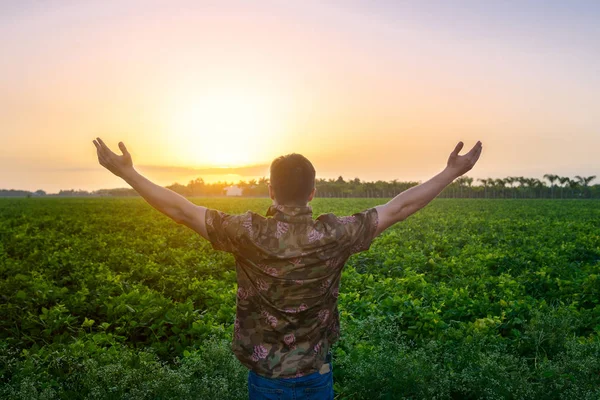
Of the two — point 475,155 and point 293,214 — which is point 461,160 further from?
point 293,214

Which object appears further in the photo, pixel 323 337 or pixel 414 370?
pixel 414 370

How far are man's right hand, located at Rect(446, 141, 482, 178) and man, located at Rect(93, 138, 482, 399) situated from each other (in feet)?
2.13

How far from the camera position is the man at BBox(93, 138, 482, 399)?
8.28 ft

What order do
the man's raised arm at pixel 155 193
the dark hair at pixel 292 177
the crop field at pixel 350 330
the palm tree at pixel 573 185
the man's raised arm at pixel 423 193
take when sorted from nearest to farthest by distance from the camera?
the dark hair at pixel 292 177, the man's raised arm at pixel 155 193, the man's raised arm at pixel 423 193, the crop field at pixel 350 330, the palm tree at pixel 573 185

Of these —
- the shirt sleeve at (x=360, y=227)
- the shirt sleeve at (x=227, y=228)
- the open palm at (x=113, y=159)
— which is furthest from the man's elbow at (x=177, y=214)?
the shirt sleeve at (x=360, y=227)

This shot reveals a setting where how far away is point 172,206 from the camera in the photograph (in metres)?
2.63

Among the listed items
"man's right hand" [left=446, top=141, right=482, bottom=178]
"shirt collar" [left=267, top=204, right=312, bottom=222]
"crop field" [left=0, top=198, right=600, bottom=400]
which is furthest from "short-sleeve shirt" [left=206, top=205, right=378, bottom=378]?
"crop field" [left=0, top=198, right=600, bottom=400]

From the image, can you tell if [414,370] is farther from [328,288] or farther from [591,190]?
[591,190]

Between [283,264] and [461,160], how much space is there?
1258 mm

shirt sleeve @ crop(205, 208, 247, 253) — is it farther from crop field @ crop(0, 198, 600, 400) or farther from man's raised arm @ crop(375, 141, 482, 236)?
crop field @ crop(0, 198, 600, 400)

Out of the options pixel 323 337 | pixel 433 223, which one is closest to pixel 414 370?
pixel 323 337

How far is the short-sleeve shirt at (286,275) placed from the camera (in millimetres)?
2525

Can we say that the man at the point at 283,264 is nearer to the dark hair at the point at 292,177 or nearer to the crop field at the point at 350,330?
the dark hair at the point at 292,177

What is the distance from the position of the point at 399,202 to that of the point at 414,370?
2561 millimetres
